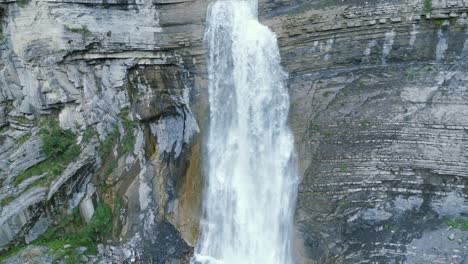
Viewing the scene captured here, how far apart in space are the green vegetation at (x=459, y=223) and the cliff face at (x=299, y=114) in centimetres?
5

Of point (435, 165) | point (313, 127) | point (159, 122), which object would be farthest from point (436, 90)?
point (159, 122)

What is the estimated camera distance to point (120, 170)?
1295 cm

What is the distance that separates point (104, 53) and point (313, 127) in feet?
19.9

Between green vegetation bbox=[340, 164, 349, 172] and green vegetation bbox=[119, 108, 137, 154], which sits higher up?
green vegetation bbox=[119, 108, 137, 154]

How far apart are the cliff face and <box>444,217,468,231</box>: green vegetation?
51 mm

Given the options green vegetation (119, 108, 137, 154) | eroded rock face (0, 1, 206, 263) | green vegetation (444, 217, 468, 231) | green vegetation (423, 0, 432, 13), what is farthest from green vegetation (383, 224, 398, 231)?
green vegetation (119, 108, 137, 154)

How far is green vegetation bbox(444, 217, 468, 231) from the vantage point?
11.6m

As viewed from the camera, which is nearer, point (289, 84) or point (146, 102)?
point (289, 84)

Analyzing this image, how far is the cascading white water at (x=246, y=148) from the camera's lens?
1223cm

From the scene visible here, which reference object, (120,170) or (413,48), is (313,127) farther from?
(120,170)

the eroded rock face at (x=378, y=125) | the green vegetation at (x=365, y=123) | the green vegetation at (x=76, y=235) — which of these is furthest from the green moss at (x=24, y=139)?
the green vegetation at (x=365, y=123)

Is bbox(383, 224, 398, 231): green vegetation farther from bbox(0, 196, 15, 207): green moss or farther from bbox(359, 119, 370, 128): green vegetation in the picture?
bbox(0, 196, 15, 207): green moss

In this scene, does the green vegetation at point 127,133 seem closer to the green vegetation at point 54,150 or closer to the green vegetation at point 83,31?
the green vegetation at point 54,150

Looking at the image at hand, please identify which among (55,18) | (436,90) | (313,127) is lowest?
(313,127)
